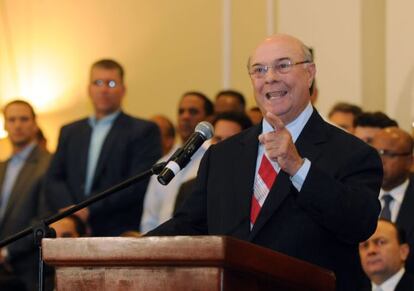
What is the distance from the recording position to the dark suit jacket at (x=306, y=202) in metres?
3.63

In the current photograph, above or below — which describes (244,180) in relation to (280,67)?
below

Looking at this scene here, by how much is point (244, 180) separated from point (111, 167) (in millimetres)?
3442

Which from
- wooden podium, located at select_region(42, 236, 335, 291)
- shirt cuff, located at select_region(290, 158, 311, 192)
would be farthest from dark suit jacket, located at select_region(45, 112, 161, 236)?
wooden podium, located at select_region(42, 236, 335, 291)

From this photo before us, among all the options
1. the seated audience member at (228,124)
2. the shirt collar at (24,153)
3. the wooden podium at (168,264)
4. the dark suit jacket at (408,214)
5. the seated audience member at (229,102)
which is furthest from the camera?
the shirt collar at (24,153)

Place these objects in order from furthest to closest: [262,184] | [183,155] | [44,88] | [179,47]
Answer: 1. [44,88]
2. [179,47]
3. [262,184]
4. [183,155]

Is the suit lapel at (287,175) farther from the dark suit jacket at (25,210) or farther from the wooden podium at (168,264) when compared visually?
the dark suit jacket at (25,210)

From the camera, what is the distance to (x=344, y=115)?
7.52 meters

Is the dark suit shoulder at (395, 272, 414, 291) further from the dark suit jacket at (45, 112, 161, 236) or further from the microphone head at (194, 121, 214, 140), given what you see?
the microphone head at (194, 121, 214, 140)

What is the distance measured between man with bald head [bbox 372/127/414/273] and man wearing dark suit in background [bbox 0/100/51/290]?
8.90 feet

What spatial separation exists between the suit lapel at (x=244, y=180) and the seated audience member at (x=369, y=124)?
282cm

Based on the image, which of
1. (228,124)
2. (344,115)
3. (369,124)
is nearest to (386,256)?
(369,124)


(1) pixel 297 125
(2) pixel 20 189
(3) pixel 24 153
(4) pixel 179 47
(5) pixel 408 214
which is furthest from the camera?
(4) pixel 179 47

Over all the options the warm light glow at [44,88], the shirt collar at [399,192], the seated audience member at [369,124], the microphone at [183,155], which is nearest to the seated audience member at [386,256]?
the shirt collar at [399,192]

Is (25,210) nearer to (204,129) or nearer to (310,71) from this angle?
(310,71)
